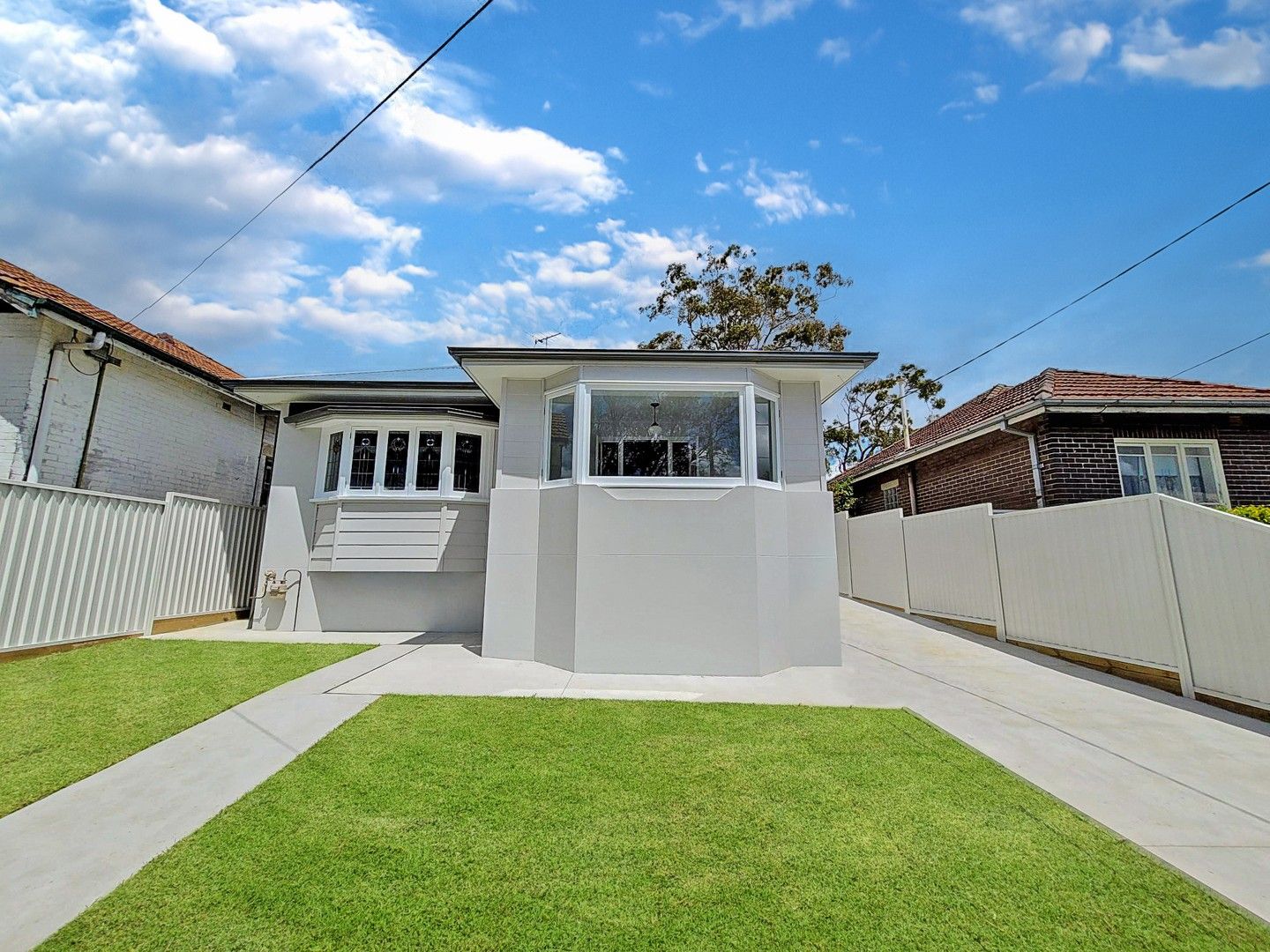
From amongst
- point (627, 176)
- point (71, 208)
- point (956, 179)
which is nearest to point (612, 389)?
point (627, 176)

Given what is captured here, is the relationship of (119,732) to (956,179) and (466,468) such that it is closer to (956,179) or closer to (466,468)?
(466,468)

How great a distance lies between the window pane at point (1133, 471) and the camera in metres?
8.54

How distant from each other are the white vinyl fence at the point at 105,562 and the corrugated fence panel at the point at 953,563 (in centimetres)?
1251

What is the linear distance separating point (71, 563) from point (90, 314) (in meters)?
5.42

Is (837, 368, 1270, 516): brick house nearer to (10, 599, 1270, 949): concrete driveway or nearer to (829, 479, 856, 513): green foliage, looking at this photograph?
(10, 599, 1270, 949): concrete driveway

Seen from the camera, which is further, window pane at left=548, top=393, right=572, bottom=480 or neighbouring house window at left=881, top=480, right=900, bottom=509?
neighbouring house window at left=881, top=480, right=900, bottom=509

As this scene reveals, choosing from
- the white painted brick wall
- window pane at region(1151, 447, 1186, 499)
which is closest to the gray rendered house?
the white painted brick wall

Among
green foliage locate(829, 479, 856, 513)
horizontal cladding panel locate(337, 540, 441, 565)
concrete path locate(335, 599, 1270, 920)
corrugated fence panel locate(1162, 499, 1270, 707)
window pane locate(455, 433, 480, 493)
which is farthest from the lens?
green foliage locate(829, 479, 856, 513)

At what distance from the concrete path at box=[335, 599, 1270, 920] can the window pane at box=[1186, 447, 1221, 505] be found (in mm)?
4789

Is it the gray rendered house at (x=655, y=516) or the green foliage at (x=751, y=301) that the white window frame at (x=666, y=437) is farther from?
the green foliage at (x=751, y=301)

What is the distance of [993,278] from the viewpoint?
46.0ft

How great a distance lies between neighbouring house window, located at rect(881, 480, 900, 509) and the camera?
14164 mm

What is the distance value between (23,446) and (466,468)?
6.04 m

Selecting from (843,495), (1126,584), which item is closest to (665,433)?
(1126,584)
